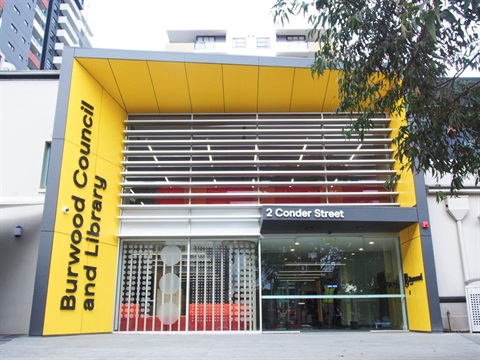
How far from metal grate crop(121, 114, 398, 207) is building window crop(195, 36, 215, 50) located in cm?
3633

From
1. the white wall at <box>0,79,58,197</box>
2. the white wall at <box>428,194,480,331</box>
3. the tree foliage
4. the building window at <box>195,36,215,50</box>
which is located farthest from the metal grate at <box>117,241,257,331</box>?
the building window at <box>195,36,215,50</box>

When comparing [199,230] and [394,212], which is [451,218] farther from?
[199,230]

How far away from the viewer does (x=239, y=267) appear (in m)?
12.1

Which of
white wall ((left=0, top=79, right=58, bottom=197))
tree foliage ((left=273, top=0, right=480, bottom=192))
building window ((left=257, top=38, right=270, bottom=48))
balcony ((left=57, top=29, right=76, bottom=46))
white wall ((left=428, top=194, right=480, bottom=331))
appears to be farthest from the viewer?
balcony ((left=57, top=29, right=76, bottom=46))

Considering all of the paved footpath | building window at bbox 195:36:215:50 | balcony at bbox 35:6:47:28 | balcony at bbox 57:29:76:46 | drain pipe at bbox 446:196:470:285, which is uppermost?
balcony at bbox 57:29:76:46

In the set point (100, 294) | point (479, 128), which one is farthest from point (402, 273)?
point (100, 294)

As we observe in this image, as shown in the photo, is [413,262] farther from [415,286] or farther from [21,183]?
[21,183]

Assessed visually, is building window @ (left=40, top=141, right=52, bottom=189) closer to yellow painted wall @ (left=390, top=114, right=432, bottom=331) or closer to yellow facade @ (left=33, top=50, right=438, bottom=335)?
yellow facade @ (left=33, top=50, right=438, bottom=335)

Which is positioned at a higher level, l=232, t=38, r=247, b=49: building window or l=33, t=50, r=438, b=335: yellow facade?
l=232, t=38, r=247, b=49: building window

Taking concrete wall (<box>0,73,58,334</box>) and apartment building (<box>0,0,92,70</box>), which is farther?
apartment building (<box>0,0,92,70</box>)

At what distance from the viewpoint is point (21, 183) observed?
38.7 ft

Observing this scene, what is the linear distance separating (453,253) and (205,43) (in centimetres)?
4111

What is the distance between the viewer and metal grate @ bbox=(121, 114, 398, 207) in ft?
40.9

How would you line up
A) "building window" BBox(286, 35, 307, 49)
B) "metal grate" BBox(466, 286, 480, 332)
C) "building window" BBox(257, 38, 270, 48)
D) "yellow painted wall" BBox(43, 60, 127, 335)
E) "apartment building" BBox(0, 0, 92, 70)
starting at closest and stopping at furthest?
1. "yellow painted wall" BBox(43, 60, 127, 335)
2. "metal grate" BBox(466, 286, 480, 332)
3. "apartment building" BBox(0, 0, 92, 70)
4. "building window" BBox(286, 35, 307, 49)
5. "building window" BBox(257, 38, 270, 48)
